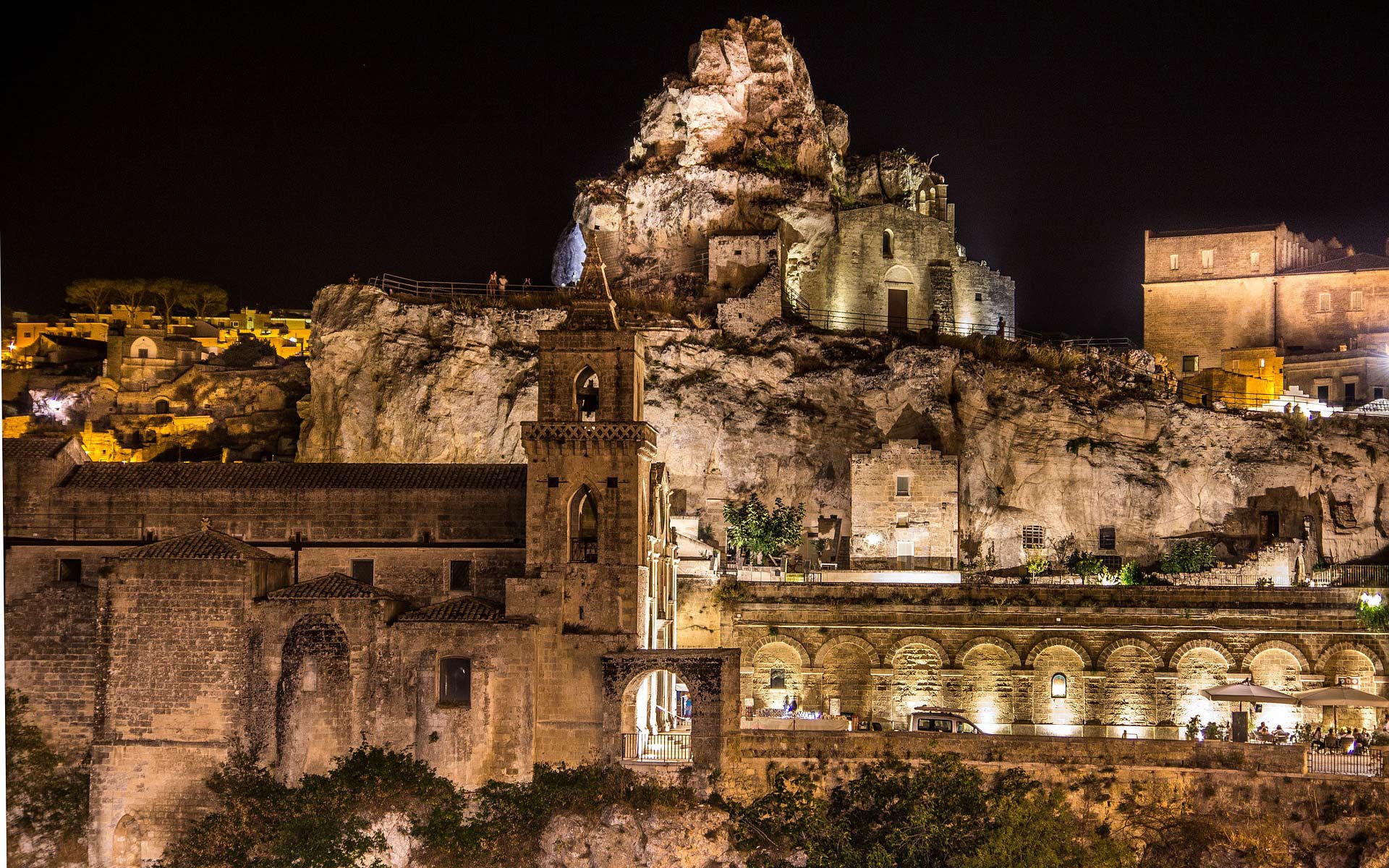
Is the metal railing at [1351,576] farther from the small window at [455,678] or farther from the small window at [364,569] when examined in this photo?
the small window at [364,569]

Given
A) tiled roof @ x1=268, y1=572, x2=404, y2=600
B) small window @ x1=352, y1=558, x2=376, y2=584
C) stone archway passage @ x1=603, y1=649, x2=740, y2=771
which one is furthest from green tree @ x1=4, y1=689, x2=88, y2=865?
stone archway passage @ x1=603, y1=649, x2=740, y2=771

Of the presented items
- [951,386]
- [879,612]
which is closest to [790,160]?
Answer: [951,386]

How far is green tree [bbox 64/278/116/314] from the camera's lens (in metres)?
81.3

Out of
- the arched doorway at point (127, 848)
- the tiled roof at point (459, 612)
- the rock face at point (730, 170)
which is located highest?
the rock face at point (730, 170)

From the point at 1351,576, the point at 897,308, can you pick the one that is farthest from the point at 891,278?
the point at 1351,576

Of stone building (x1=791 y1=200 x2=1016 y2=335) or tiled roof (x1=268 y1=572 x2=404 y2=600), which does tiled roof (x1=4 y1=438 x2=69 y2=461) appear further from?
stone building (x1=791 y1=200 x2=1016 y2=335)

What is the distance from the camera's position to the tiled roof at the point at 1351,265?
210 ft

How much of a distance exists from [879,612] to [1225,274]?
3264cm

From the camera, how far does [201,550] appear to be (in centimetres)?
3662

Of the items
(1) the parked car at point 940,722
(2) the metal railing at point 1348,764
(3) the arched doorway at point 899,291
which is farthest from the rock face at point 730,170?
(2) the metal railing at point 1348,764

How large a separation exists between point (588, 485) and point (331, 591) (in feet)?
23.8

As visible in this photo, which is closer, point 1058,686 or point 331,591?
point 331,591

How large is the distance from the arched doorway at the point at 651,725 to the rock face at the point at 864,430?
12.1m

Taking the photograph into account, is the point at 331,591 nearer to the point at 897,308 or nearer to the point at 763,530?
the point at 763,530
